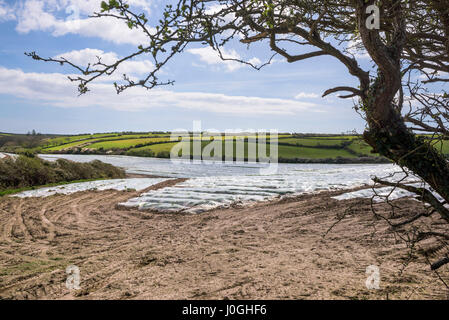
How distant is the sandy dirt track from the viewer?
4.14 metres

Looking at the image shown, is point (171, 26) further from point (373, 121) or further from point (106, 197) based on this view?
point (106, 197)

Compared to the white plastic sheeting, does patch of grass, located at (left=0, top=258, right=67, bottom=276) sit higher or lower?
lower

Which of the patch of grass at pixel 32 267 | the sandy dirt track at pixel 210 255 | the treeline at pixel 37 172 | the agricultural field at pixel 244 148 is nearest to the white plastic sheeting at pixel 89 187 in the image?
the treeline at pixel 37 172

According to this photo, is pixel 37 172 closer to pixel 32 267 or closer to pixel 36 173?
pixel 36 173

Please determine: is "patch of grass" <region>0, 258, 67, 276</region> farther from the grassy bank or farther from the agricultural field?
the agricultural field

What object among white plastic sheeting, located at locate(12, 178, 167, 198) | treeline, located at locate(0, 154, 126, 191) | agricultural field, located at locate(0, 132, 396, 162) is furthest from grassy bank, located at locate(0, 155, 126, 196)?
agricultural field, located at locate(0, 132, 396, 162)

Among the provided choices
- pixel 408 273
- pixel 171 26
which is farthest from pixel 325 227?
pixel 171 26

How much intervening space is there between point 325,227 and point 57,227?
24.3ft

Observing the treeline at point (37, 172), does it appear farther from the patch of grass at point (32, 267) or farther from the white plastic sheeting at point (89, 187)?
the patch of grass at point (32, 267)

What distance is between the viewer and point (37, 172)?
15422 millimetres

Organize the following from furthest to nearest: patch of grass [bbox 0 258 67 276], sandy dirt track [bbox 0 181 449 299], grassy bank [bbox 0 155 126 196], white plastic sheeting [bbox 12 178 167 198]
Answer: grassy bank [bbox 0 155 126 196] → white plastic sheeting [bbox 12 178 167 198] → patch of grass [bbox 0 258 67 276] → sandy dirt track [bbox 0 181 449 299]

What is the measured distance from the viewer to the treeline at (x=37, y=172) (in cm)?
1420

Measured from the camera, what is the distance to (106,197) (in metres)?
12.6
